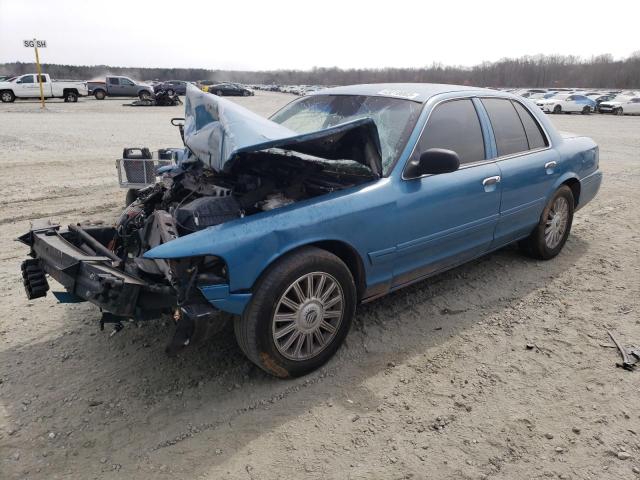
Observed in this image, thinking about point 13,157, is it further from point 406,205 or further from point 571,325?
point 571,325

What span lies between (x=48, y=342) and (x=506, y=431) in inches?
118

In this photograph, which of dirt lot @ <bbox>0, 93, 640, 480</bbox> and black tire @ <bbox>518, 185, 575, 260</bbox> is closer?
dirt lot @ <bbox>0, 93, 640, 480</bbox>

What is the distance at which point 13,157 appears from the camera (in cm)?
980

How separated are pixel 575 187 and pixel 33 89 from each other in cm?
3202

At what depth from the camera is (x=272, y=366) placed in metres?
2.90

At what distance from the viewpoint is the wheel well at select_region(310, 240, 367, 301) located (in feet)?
10.1

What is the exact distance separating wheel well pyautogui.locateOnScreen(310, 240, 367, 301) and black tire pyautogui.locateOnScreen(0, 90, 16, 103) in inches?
1271

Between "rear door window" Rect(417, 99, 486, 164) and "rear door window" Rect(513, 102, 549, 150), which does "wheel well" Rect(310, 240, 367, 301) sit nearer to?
"rear door window" Rect(417, 99, 486, 164)

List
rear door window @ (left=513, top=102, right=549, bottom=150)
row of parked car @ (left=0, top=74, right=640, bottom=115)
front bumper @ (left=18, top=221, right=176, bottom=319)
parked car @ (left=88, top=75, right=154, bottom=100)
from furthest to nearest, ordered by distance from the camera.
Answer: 1. parked car @ (left=88, top=75, right=154, bottom=100)
2. row of parked car @ (left=0, top=74, right=640, bottom=115)
3. rear door window @ (left=513, top=102, right=549, bottom=150)
4. front bumper @ (left=18, top=221, right=176, bottom=319)

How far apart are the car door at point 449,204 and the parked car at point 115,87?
35.7m

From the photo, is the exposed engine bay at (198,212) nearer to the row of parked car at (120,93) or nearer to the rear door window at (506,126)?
the rear door window at (506,126)

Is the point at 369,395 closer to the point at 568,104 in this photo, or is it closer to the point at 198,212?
the point at 198,212

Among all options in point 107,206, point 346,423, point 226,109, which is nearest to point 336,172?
point 226,109

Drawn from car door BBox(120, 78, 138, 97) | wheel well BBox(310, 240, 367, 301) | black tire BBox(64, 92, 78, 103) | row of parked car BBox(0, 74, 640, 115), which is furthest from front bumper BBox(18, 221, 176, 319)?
car door BBox(120, 78, 138, 97)
